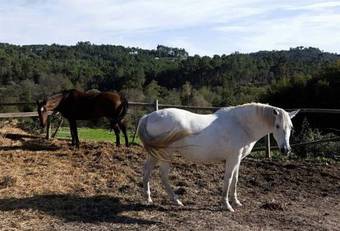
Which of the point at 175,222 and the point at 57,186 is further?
the point at 57,186

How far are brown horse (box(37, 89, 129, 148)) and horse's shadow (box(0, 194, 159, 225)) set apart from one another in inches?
166

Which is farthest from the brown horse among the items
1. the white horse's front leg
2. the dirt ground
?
the white horse's front leg

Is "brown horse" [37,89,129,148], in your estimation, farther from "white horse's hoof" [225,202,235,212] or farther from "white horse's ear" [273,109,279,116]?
"white horse's ear" [273,109,279,116]

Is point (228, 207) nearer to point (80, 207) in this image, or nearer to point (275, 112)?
point (275, 112)

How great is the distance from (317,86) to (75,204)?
35.6 m

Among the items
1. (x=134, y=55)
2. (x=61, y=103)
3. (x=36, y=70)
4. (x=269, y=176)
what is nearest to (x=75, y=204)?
(x=269, y=176)

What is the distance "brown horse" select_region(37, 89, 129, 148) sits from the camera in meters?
10.4

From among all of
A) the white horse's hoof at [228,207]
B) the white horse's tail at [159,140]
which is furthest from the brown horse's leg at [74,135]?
the white horse's hoof at [228,207]

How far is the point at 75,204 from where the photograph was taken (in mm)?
5984

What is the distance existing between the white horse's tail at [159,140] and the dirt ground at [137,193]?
2.25 feet

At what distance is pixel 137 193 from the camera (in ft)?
21.9

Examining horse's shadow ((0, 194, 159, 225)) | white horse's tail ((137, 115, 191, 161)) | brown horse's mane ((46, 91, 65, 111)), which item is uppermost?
brown horse's mane ((46, 91, 65, 111))

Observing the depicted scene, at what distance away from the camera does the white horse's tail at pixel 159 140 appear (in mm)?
5975

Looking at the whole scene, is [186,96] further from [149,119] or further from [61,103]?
[149,119]
